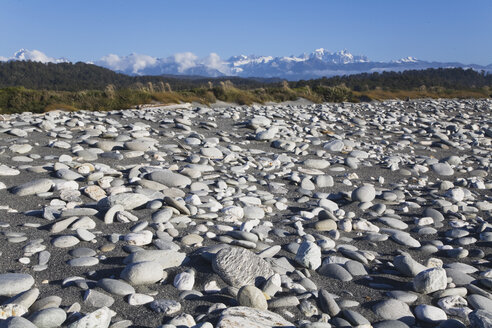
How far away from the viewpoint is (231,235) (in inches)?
116

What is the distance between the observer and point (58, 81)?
2379 inches

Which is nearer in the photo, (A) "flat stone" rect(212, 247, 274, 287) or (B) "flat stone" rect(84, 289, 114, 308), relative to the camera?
(B) "flat stone" rect(84, 289, 114, 308)

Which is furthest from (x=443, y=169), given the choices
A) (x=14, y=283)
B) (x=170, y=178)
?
(x=14, y=283)

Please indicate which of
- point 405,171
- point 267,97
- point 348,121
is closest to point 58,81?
point 267,97

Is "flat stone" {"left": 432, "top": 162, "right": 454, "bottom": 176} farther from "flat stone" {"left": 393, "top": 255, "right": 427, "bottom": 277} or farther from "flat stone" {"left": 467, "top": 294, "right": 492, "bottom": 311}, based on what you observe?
"flat stone" {"left": 467, "top": 294, "right": 492, "bottom": 311}

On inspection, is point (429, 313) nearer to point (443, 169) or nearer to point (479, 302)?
point (479, 302)

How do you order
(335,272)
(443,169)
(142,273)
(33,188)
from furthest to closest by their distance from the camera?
(443,169), (33,188), (335,272), (142,273)

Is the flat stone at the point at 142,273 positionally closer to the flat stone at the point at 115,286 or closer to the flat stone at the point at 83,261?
the flat stone at the point at 115,286

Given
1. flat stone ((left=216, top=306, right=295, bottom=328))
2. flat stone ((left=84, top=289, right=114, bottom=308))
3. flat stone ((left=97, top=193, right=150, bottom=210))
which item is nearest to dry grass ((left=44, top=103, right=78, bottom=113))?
flat stone ((left=97, top=193, right=150, bottom=210))

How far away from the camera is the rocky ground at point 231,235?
2.04 metres

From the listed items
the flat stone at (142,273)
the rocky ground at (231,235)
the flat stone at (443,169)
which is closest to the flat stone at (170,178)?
the rocky ground at (231,235)

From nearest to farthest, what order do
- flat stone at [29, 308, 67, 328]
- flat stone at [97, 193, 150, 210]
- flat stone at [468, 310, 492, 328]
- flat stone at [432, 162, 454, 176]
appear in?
1. flat stone at [29, 308, 67, 328]
2. flat stone at [468, 310, 492, 328]
3. flat stone at [97, 193, 150, 210]
4. flat stone at [432, 162, 454, 176]

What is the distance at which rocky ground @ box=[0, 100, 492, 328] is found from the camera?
80.4 inches

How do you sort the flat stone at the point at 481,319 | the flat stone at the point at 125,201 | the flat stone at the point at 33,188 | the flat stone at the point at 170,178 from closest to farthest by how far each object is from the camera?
the flat stone at the point at 481,319 < the flat stone at the point at 125,201 < the flat stone at the point at 33,188 < the flat stone at the point at 170,178
